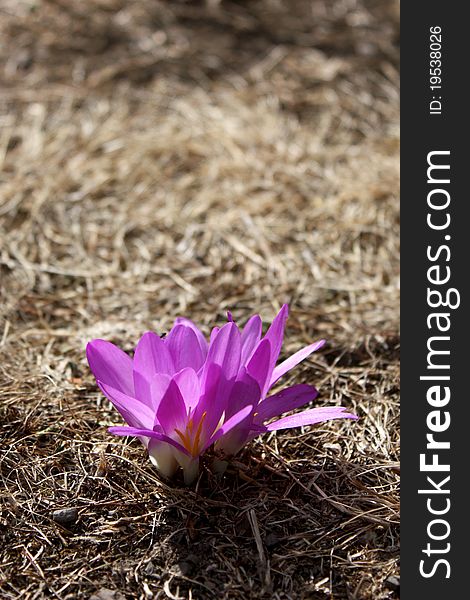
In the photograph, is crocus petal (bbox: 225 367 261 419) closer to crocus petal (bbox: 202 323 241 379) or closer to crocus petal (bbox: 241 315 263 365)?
crocus petal (bbox: 202 323 241 379)

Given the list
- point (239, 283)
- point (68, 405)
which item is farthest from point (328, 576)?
point (239, 283)

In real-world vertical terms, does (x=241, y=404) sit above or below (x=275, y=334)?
below

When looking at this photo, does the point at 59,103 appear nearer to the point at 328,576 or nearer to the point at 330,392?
the point at 330,392

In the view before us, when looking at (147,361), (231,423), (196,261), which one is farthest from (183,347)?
(196,261)

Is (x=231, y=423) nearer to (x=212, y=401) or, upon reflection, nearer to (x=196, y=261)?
(x=212, y=401)

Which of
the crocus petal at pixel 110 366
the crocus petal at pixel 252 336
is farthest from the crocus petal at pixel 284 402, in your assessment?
the crocus petal at pixel 110 366

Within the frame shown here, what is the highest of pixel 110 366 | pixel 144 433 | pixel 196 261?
pixel 196 261

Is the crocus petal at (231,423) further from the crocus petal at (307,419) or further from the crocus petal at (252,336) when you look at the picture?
the crocus petal at (252,336)
